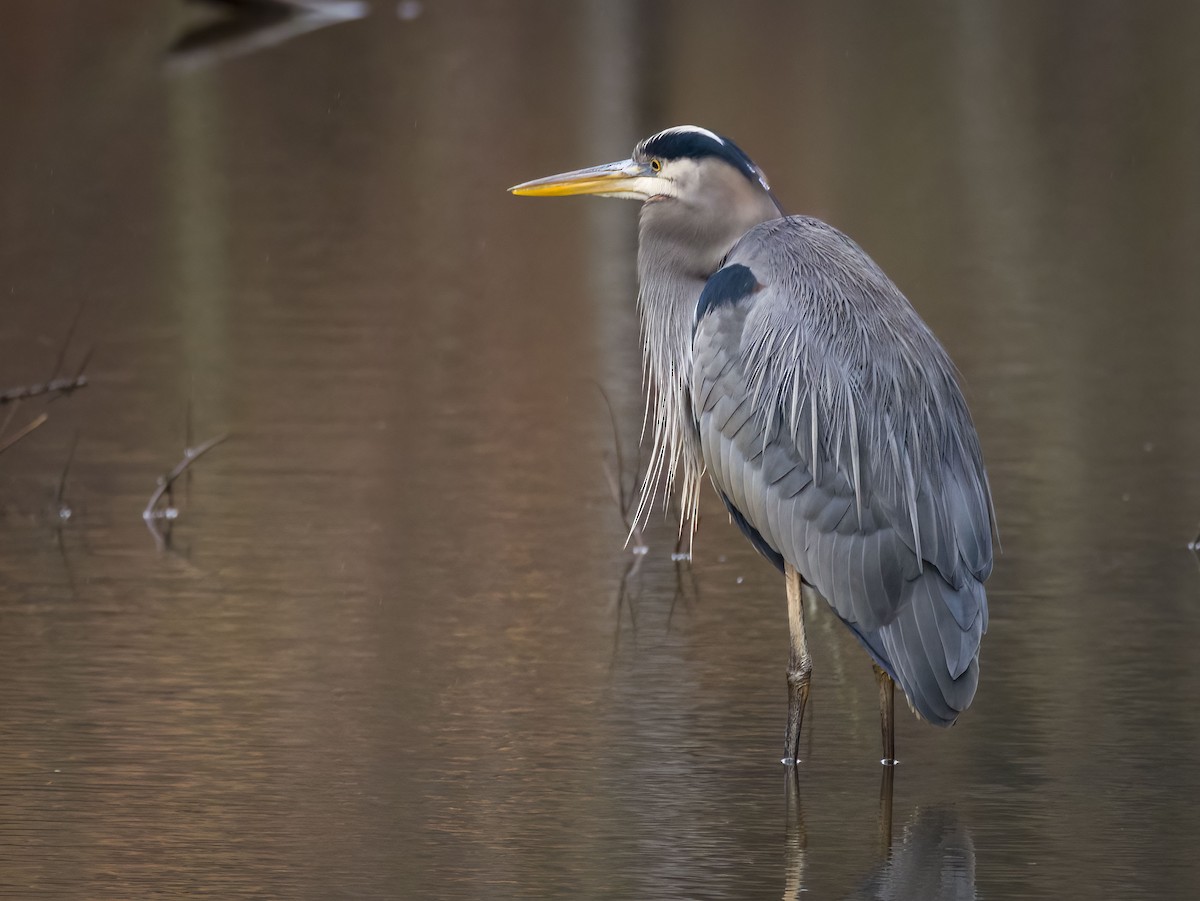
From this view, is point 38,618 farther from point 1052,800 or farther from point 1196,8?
point 1196,8

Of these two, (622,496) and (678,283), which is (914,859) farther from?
(622,496)

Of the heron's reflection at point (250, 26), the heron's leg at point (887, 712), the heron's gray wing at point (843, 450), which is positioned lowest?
the heron's leg at point (887, 712)

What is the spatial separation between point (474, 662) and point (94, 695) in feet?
3.51

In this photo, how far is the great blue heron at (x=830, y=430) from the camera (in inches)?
225

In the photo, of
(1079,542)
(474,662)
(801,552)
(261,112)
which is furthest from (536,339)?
Result: (261,112)

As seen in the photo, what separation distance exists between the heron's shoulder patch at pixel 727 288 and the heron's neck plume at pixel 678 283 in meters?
0.12

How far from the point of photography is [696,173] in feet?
21.1

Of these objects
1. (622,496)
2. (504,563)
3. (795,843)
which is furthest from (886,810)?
(622,496)

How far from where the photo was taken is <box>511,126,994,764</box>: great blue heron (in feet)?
18.7

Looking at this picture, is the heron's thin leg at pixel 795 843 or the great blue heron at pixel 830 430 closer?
the heron's thin leg at pixel 795 843

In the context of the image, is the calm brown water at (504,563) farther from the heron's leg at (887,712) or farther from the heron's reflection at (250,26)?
the heron's reflection at (250,26)

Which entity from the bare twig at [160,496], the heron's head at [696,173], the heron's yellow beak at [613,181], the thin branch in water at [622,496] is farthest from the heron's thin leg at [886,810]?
the bare twig at [160,496]

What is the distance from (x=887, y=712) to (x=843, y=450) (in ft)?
2.15

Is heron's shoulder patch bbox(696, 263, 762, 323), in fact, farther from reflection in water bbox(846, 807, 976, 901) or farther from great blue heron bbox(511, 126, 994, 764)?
reflection in water bbox(846, 807, 976, 901)
